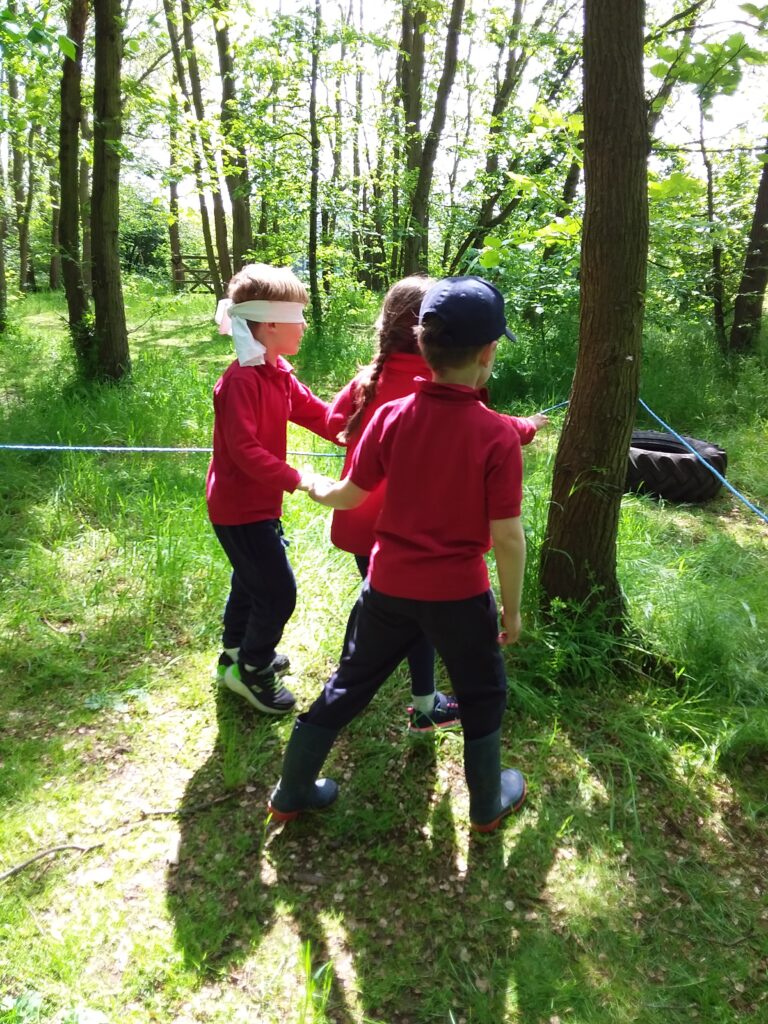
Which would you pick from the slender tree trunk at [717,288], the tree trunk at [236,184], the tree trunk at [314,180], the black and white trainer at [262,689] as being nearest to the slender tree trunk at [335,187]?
the tree trunk at [314,180]

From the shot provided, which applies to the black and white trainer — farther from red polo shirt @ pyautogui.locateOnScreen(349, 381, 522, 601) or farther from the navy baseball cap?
the navy baseball cap

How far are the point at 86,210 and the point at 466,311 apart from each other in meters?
8.73

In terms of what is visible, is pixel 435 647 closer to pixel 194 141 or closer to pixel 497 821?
pixel 497 821

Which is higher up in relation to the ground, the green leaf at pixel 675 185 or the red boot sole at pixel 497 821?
the green leaf at pixel 675 185

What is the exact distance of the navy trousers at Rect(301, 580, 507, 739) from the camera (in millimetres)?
1739

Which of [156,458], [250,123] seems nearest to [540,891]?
[156,458]

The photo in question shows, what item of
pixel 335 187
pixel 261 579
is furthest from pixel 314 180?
pixel 261 579

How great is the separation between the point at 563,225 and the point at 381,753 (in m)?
2.61

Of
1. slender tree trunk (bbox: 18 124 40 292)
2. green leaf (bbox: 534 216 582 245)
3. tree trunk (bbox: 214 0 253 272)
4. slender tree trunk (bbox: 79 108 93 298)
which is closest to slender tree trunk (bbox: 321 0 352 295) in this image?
tree trunk (bbox: 214 0 253 272)

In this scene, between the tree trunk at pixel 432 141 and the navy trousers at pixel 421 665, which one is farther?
the tree trunk at pixel 432 141

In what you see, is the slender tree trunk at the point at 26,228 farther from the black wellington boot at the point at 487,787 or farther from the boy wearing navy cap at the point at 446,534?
the black wellington boot at the point at 487,787

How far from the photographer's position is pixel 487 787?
76.8 inches

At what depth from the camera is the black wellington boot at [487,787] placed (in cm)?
189

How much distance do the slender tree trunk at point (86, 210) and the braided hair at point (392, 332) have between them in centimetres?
527
